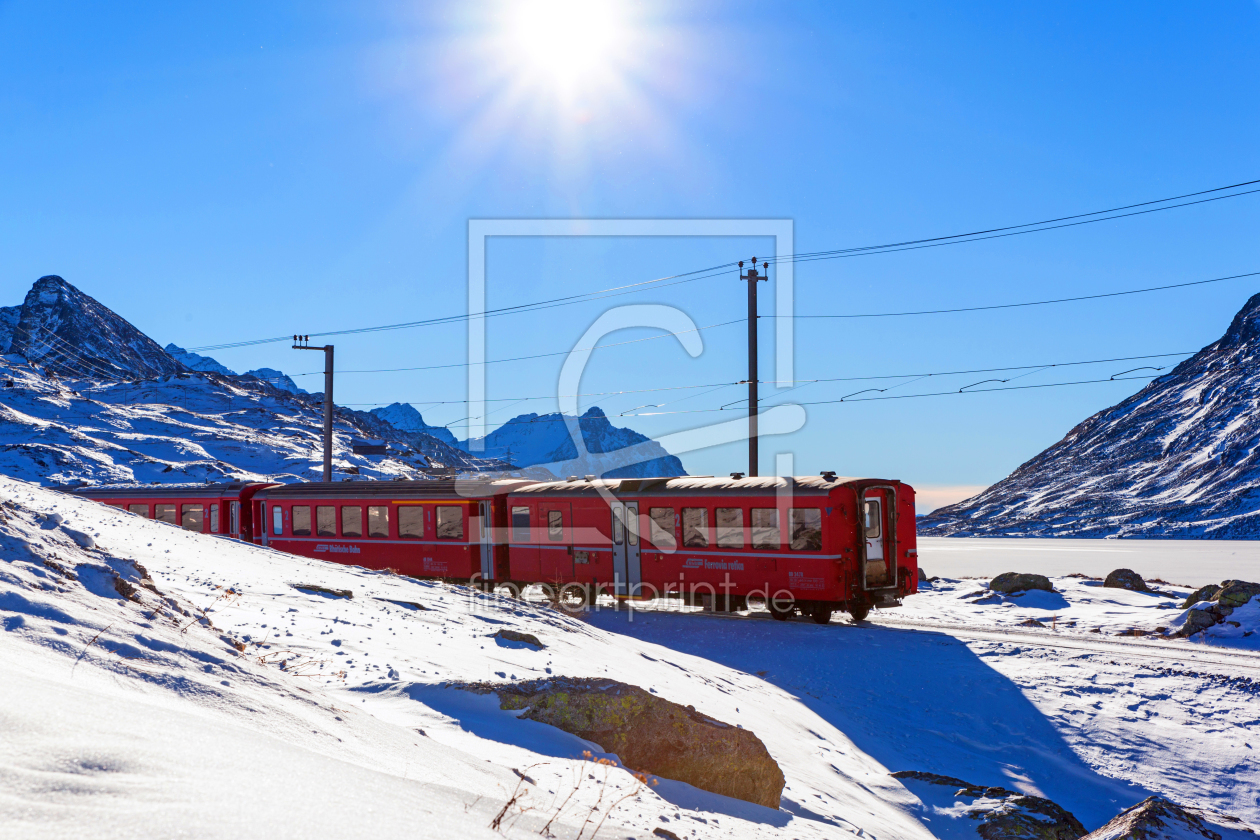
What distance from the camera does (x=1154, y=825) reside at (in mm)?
6805

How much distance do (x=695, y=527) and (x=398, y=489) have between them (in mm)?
9040

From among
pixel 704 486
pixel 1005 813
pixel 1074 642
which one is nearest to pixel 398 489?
pixel 704 486

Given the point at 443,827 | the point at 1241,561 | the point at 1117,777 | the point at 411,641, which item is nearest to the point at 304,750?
the point at 443,827

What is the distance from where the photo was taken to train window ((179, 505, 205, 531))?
2761 centimetres

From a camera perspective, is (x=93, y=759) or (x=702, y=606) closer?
(x=93, y=759)

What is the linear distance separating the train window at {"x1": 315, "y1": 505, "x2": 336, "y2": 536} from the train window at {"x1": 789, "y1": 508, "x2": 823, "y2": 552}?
44.8ft

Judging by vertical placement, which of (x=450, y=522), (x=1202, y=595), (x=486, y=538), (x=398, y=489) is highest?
(x=398, y=489)

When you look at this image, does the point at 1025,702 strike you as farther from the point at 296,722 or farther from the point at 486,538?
the point at 486,538

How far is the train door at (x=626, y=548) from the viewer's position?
Answer: 2025 centimetres

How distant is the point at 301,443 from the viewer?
10894cm

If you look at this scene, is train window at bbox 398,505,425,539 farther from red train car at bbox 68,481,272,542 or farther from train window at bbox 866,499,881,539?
train window at bbox 866,499,881,539

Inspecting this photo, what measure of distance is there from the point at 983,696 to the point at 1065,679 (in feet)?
5.74

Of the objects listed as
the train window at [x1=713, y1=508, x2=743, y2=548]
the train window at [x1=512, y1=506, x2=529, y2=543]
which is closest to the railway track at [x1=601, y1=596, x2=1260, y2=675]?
the train window at [x1=713, y1=508, x2=743, y2=548]

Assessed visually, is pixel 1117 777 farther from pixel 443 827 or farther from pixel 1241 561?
pixel 1241 561
